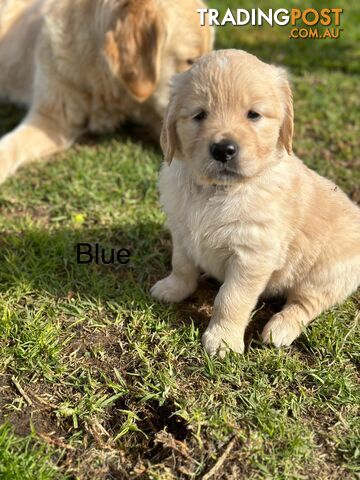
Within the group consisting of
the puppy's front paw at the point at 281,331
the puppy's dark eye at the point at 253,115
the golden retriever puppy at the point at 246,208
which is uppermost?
the puppy's dark eye at the point at 253,115

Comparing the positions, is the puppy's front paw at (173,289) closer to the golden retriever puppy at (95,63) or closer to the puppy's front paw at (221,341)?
the puppy's front paw at (221,341)

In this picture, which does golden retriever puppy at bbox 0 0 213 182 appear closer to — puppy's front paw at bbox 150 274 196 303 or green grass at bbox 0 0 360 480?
green grass at bbox 0 0 360 480

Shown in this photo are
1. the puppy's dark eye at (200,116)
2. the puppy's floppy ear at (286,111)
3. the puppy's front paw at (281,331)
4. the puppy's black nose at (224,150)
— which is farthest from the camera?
the puppy's front paw at (281,331)

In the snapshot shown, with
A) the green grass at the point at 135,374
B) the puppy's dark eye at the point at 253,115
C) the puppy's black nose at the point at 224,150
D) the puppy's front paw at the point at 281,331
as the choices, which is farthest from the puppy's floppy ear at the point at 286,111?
the green grass at the point at 135,374

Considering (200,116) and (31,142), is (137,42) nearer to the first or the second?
(31,142)

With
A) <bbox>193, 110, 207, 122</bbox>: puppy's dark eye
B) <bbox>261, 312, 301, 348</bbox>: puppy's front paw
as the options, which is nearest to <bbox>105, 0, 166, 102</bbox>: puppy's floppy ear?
<bbox>193, 110, 207, 122</bbox>: puppy's dark eye
